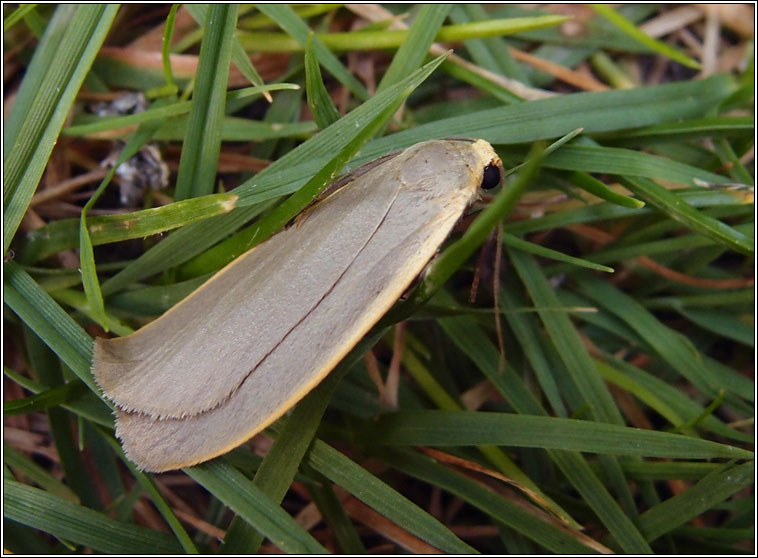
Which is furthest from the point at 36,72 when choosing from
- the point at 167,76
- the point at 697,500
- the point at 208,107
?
the point at 697,500

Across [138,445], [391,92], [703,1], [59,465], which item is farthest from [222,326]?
[703,1]

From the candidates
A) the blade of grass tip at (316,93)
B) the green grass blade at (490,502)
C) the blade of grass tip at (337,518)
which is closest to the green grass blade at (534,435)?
the green grass blade at (490,502)

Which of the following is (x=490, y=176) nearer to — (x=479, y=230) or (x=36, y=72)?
(x=479, y=230)

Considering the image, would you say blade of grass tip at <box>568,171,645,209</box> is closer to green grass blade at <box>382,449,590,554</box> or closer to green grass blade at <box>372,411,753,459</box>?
green grass blade at <box>372,411,753,459</box>

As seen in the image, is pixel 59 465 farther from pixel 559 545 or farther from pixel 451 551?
pixel 559 545

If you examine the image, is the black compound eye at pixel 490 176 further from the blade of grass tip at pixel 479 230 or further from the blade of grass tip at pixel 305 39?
the blade of grass tip at pixel 305 39

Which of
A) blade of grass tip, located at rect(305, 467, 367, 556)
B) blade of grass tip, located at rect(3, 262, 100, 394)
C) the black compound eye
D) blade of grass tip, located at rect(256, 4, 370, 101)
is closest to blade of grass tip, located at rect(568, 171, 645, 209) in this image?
the black compound eye
